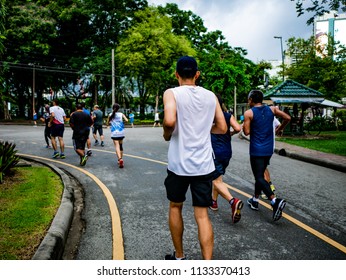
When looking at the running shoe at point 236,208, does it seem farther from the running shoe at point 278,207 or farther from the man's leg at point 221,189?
the running shoe at point 278,207

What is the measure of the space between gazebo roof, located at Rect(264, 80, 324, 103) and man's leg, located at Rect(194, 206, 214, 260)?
17603 millimetres

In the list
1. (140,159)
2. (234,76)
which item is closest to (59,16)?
(234,76)

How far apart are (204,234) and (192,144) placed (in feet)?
2.66

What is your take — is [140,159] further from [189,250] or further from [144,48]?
[144,48]

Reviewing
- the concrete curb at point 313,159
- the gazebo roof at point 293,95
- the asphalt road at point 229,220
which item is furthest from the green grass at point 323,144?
the asphalt road at point 229,220

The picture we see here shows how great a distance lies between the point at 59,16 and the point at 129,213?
114 feet

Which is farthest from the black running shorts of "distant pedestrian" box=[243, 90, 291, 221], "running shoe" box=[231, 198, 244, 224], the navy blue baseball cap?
"distant pedestrian" box=[243, 90, 291, 221]

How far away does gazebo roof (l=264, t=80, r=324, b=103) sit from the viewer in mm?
19391

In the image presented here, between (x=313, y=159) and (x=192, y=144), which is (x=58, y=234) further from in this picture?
(x=313, y=159)

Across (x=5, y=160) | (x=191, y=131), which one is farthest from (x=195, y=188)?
(x=5, y=160)

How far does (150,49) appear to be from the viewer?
1373 inches

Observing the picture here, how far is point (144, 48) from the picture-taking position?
35031 mm

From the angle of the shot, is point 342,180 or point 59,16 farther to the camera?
point 59,16

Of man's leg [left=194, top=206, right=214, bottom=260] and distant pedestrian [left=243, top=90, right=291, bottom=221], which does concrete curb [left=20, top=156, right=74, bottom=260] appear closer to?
man's leg [left=194, top=206, right=214, bottom=260]
